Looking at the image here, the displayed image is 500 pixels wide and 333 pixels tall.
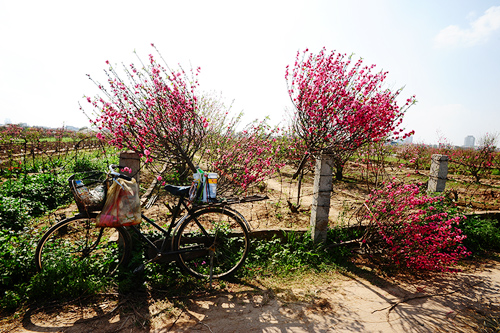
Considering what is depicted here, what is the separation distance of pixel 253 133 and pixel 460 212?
470 cm

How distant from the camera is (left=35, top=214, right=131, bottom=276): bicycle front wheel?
313 cm

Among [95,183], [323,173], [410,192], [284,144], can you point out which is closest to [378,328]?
[323,173]

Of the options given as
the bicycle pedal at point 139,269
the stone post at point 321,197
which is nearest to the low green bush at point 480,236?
the stone post at point 321,197

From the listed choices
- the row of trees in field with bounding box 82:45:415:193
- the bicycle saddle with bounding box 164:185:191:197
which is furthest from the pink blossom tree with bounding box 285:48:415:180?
the bicycle saddle with bounding box 164:185:191:197

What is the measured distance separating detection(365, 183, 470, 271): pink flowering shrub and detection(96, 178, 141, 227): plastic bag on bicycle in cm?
352

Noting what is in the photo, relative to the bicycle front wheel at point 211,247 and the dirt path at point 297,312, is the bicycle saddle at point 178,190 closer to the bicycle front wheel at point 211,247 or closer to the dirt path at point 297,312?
the bicycle front wheel at point 211,247

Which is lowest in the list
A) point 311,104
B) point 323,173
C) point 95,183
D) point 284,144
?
point 95,183

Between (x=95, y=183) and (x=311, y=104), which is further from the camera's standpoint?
(x=311, y=104)

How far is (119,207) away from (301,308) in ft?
7.99

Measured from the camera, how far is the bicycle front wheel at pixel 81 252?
3128 millimetres

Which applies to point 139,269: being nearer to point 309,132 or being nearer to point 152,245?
point 152,245

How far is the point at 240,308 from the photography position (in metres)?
3.09

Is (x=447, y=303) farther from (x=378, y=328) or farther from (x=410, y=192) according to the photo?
(x=410, y=192)

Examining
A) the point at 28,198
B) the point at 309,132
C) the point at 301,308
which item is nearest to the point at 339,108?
the point at 309,132
